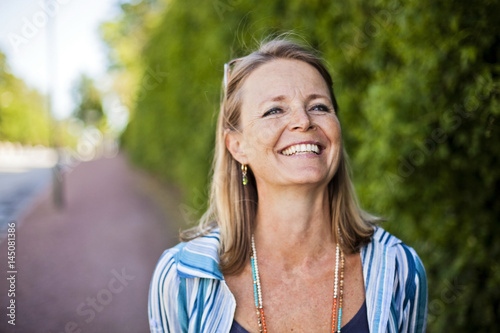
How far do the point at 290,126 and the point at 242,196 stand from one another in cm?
49

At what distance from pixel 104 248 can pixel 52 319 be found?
2.76 m

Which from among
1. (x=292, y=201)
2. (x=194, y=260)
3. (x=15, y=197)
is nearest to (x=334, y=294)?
(x=292, y=201)

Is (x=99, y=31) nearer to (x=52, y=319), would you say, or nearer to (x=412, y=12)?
(x=52, y=319)

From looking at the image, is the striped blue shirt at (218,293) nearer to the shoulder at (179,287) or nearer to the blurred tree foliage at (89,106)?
the shoulder at (179,287)

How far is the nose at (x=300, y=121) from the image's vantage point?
1.71 meters

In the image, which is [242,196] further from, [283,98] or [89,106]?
[89,106]

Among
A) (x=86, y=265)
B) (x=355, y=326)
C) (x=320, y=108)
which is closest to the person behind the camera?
(x=355, y=326)

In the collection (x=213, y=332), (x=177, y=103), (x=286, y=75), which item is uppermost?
(x=177, y=103)

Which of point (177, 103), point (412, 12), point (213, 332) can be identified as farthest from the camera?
point (177, 103)

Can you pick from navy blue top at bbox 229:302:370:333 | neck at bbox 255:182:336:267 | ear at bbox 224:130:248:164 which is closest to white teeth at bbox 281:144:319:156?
neck at bbox 255:182:336:267

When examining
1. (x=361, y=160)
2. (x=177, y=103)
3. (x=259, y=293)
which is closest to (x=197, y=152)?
(x=177, y=103)

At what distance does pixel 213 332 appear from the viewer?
1641 millimetres

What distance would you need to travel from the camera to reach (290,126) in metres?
1.74

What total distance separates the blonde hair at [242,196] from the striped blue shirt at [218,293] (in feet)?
0.32
